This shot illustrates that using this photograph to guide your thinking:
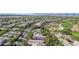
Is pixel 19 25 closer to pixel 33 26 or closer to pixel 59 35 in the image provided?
pixel 33 26

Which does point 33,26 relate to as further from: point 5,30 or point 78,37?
point 78,37

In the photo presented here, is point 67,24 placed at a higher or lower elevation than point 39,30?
higher
